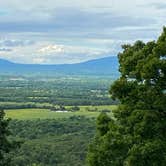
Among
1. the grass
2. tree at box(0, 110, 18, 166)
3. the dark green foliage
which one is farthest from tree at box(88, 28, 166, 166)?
the grass

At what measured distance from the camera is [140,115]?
54.7ft

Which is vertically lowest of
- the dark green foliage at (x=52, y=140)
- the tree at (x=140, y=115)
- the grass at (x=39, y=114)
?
the dark green foliage at (x=52, y=140)

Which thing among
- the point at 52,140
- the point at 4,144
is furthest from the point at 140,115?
the point at 52,140

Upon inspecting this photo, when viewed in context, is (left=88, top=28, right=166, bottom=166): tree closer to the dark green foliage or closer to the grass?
the dark green foliage


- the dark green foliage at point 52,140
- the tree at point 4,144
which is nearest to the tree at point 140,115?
the tree at point 4,144

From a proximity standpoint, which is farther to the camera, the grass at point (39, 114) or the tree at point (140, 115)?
the grass at point (39, 114)

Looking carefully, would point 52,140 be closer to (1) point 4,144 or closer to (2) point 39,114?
(2) point 39,114

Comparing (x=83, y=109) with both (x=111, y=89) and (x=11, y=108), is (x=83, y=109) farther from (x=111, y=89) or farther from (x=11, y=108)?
(x=111, y=89)

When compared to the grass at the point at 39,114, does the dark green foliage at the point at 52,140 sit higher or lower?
lower

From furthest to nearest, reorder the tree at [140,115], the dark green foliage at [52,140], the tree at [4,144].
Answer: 1. the dark green foliage at [52,140]
2. the tree at [4,144]
3. the tree at [140,115]

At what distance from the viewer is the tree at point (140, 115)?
16.5 metres

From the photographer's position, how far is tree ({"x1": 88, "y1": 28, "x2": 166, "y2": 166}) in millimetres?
16516

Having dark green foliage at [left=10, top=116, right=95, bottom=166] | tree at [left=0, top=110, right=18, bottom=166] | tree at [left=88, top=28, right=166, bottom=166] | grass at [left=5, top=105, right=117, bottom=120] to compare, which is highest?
tree at [left=88, top=28, right=166, bottom=166]

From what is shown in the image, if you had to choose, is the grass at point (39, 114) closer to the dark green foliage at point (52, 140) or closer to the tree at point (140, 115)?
the dark green foliage at point (52, 140)
